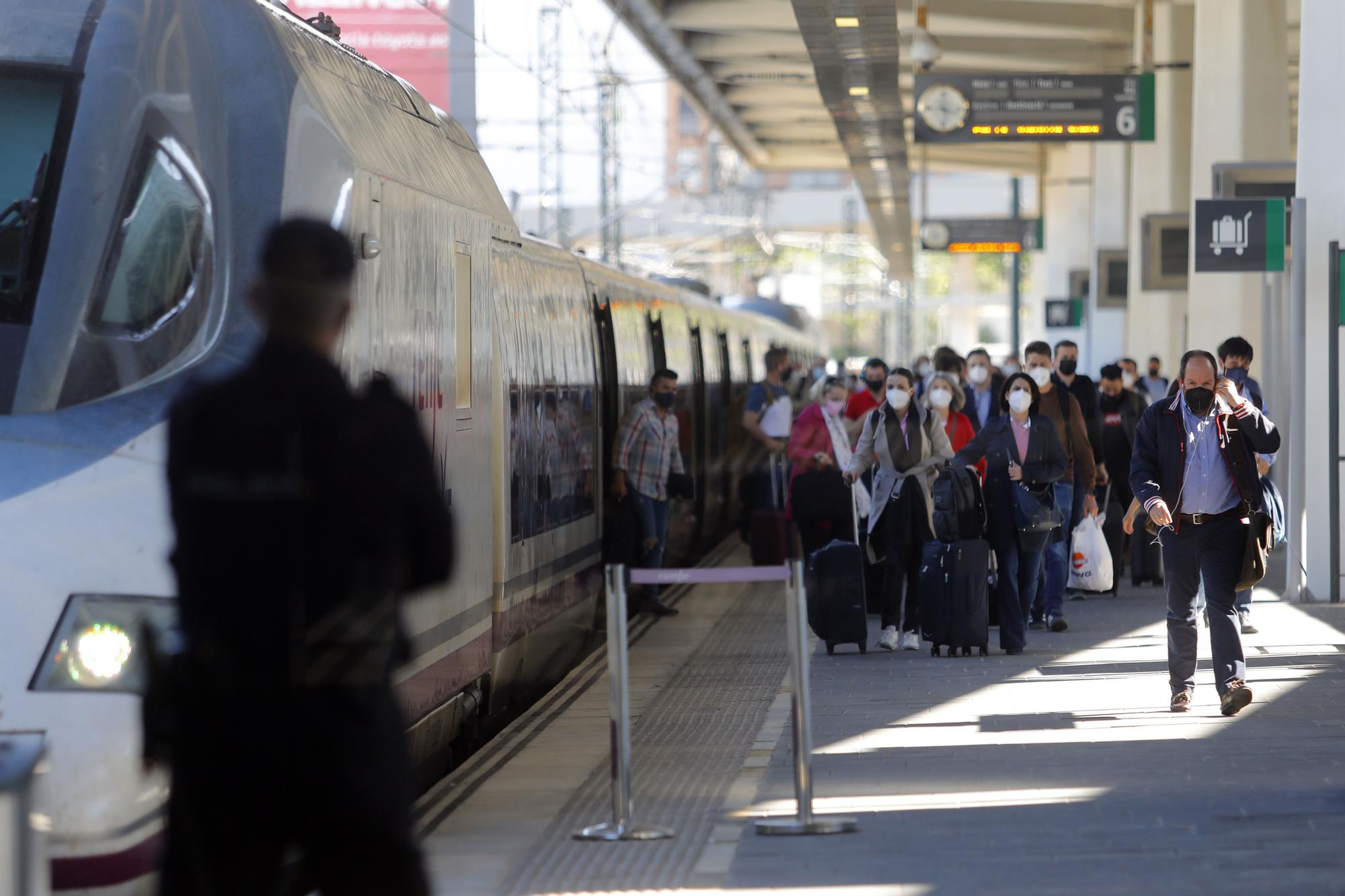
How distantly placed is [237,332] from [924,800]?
125 inches

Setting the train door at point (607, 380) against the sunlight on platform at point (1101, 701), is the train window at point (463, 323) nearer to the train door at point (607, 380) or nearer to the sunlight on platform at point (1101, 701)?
the sunlight on platform at point (1101, 701)

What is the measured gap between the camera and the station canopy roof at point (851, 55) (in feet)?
63.2

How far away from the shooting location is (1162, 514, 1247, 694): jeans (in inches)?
344

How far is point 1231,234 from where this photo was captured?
14.2 meters

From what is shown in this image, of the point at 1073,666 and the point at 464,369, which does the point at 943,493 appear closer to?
the point at 1073,666

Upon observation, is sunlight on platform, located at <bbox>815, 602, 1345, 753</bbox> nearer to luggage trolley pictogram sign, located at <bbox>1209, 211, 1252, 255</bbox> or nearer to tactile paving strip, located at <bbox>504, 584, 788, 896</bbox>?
tactile paving strip, located at <bbox>504, 584, 788, 896</bbox>

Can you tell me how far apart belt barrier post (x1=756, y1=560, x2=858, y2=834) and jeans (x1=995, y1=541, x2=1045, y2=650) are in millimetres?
4941

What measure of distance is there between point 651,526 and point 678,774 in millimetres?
5619

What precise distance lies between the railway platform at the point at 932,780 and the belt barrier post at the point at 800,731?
3.0 inches

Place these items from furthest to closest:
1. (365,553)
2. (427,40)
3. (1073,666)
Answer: (427,40), (1073,666), (365,553)

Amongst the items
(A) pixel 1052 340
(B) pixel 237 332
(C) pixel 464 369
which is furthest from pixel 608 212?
(B) pixel 237 332

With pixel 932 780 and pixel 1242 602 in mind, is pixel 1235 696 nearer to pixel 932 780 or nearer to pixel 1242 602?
pixel 932 780

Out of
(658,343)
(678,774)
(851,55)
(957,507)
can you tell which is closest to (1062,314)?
(851,55)

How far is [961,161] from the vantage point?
51250mm
